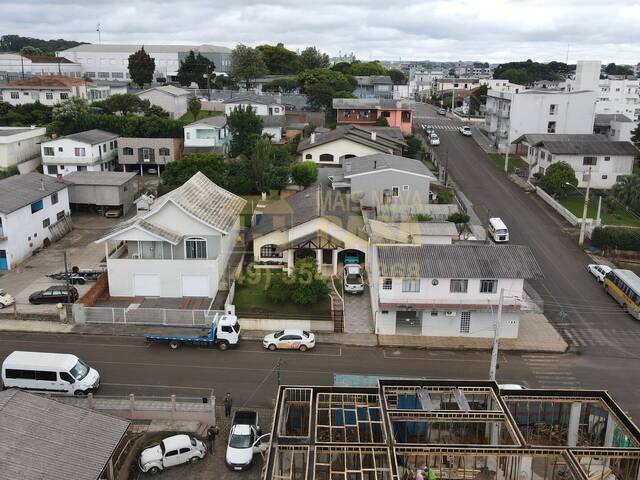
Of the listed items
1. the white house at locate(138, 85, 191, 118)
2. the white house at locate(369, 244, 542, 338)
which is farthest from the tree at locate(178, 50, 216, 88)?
the white house at locate(369, 244, 542, 338)

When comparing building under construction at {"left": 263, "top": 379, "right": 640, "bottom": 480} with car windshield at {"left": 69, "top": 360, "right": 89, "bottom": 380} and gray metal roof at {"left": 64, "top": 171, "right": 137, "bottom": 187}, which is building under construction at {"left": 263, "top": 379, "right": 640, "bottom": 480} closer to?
car windshield at {"left": 69, "top": 360, "right": 89, "bottom": 380}

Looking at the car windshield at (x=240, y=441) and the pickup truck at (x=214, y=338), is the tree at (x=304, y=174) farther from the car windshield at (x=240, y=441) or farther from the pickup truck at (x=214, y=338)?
the car windshield at (x=240, y=441)

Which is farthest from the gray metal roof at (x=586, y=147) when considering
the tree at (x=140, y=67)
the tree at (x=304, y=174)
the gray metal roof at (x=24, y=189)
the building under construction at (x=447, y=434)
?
the tree at (x=140, y=67)

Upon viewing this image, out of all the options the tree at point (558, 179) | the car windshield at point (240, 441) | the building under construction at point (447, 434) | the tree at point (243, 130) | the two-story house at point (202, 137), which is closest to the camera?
the building under construction at point (447, 434)

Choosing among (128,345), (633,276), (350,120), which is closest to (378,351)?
(128,345)

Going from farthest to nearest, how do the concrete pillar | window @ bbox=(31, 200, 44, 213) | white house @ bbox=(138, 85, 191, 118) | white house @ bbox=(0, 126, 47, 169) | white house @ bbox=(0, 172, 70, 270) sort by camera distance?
white house @ bbox=(138, 85, 191, 118) < white house @ bbox=(0, 126, 47, 169) < window @ bbox=(31, 200, 44, 213) < white house @ bbox=(0, 172, 70, 270) < the concrete pillar

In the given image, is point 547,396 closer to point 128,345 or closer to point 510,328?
point 510,328

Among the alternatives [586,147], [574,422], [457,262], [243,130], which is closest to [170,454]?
[574,422]

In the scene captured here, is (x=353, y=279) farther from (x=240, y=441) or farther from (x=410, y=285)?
(x=240, y=441)
